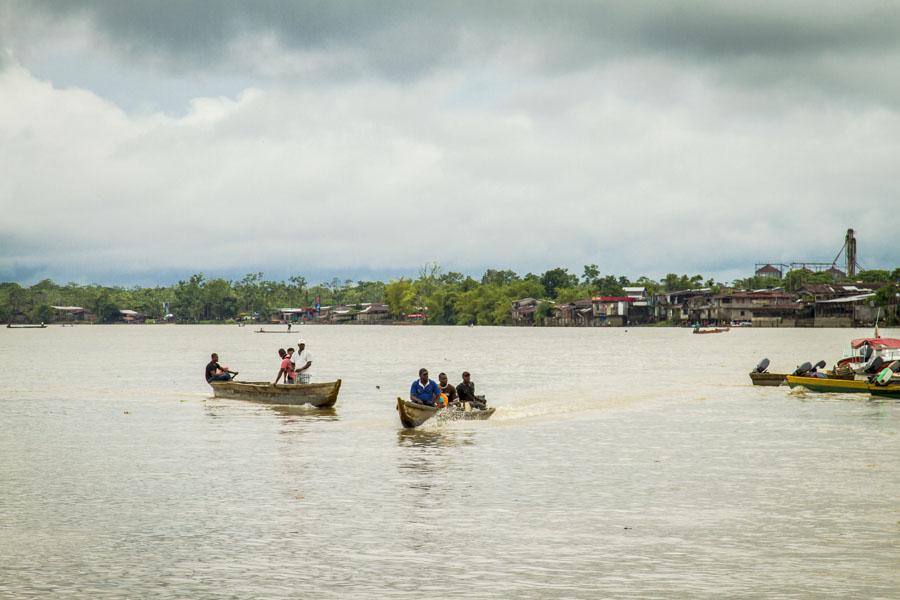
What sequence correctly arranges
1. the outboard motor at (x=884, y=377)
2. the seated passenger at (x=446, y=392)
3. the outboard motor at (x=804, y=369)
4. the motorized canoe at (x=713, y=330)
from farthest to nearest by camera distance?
the motorized canoe at (x=713, y=330) < the outboard motor at (x=804, y=369) < the outboard motor at (x=884, y=377) < the seated passenger at (x=446, y=392)

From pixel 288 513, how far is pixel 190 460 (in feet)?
25.8

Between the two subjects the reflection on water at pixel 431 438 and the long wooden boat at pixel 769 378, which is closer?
the reflection on water at pixel 431 438

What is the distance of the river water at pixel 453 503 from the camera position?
42.7 feet

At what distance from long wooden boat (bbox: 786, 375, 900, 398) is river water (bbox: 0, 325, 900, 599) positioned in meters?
0.68

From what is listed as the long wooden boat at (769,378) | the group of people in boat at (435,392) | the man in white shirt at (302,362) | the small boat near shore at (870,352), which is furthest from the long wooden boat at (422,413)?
the long wooden boat at (769,378)

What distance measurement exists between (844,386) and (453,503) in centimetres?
2776

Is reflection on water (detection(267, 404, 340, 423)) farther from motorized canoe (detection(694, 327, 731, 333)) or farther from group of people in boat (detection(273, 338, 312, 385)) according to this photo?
motorized canoe (detection(694, 327, 731, 333))

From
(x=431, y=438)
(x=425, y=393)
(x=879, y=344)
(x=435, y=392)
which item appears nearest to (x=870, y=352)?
(x=879, y=344)

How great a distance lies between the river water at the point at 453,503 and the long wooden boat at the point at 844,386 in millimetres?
676

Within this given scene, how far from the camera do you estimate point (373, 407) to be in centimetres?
4069

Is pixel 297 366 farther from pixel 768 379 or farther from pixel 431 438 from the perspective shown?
pixel 768 379

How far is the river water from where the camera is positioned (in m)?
13.0

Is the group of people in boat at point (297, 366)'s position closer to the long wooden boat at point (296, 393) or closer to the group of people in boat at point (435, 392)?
the long wooden boat at point (296, 393)

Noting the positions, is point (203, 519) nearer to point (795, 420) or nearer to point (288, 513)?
point (288, 513)
